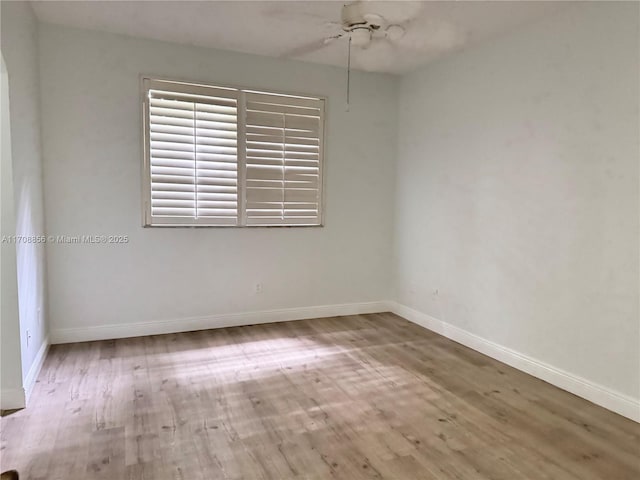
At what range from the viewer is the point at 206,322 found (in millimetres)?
4484

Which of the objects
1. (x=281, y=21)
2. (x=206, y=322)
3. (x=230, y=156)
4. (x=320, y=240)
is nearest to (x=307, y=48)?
(x=281, y=21)

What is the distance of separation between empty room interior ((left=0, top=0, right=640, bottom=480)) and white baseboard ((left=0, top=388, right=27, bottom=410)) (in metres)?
0.01

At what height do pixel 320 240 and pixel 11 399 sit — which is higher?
pixel 320 240

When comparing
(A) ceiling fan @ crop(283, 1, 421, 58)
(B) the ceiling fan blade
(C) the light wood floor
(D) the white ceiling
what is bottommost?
(C) the light wood floor

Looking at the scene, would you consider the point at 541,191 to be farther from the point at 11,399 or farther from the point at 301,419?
the point at 11,399

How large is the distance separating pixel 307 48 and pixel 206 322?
2854 millimetres

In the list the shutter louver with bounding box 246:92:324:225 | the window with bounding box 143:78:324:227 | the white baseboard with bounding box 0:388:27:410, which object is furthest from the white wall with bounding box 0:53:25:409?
the shutter louver with bounding box 246:92:324:225

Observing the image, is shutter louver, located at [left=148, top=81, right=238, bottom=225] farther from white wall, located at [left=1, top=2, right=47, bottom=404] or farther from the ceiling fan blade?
white wall, located at [left=1, top=2, right=47, bottom=404]

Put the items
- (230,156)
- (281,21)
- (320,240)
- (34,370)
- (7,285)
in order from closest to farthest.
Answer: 1. (7,285)
2. (34,370)
3. (281,21)
4. (230,156)
5. (320,240)

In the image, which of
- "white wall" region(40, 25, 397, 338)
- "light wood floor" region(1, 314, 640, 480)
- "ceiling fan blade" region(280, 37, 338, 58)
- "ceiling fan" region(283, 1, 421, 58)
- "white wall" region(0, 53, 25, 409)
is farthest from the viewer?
"ceiling fan blade" region(280, 37, 338, 58)

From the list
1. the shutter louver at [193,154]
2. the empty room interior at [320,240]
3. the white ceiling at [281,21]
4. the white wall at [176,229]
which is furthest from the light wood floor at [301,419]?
the white ceiling at [281,21]

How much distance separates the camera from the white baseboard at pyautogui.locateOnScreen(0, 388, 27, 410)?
2777 millimetres

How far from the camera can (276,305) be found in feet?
15.7

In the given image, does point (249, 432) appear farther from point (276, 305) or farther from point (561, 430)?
point (276, 305)
